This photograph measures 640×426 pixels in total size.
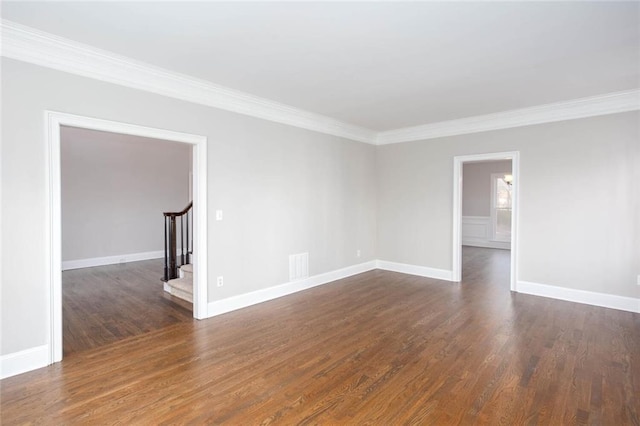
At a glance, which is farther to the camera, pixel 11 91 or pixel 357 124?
pixel 357 124

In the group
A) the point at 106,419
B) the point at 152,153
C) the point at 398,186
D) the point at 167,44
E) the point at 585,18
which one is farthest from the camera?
the point at 152,153

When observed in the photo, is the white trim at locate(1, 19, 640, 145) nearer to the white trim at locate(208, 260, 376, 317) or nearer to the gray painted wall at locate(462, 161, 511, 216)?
the white trim at locate(208, 260, 376, 317)

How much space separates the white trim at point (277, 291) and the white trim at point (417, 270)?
38 centimetres

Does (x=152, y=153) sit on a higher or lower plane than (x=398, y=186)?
higher

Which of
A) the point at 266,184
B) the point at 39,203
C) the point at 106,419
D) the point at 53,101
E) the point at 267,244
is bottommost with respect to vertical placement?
the point at 106,419

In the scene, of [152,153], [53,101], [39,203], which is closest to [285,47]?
[53,101]

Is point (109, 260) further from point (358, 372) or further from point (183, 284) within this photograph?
point (358, 372)

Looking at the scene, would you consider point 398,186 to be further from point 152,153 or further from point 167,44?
point 152,153

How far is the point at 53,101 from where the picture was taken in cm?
288

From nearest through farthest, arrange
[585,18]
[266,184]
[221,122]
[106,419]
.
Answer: [106,419] < [585,18] < [221,122] < [266,184]

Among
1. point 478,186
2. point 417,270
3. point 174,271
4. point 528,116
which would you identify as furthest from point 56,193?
point 478,186

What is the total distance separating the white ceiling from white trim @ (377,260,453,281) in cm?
304

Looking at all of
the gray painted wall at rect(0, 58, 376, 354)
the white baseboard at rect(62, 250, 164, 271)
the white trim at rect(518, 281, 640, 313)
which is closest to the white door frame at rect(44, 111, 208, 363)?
the gray painted wall at rect(0, 58, 376, 354)

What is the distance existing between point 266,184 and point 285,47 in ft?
6.83
